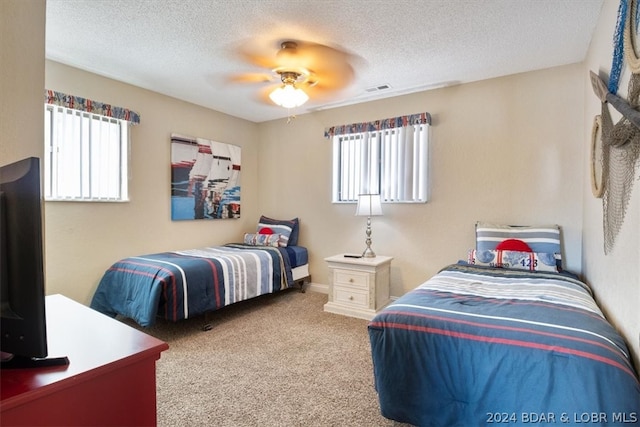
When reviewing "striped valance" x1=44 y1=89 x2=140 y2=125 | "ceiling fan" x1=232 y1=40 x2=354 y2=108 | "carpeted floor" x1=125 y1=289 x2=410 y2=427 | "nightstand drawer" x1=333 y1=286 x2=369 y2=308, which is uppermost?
"ceiling fan" x1=232 y1=40 x2=354 y2=108

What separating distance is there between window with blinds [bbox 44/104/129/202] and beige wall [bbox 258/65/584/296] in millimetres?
2179

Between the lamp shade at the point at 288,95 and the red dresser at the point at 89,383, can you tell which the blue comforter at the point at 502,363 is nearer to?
the red dresser at the point at 89,383

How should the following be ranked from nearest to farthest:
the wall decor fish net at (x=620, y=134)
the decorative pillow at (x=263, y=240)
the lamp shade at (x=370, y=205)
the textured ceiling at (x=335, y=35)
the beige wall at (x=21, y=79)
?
1. the beige wall at (x=21, y=79)
2. the wall decor fish net at (x=620, y=134)
3. the textured ceiling at (x=335, y=35)
4. the lamp shade at (x=370, y=205)
5. the decorative pillow at (x=263, y=240)

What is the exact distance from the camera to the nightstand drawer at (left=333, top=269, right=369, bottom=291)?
3.34 meters

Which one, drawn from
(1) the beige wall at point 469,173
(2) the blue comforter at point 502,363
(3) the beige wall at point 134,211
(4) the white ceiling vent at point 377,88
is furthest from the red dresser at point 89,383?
(4) the white ceiling vent at point 377,88

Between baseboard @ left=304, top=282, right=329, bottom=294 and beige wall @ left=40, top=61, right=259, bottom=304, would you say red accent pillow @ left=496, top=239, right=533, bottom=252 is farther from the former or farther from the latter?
beige wall @ left=40, top=61, right=259, bottom=304

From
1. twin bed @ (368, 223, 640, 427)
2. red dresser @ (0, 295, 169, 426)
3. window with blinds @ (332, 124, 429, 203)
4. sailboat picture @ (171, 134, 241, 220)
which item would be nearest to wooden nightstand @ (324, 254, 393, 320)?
window with blinds @ (332, 124, 429, 203)

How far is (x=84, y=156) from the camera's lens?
10.1ft

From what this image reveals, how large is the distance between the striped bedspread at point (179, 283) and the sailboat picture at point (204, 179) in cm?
68

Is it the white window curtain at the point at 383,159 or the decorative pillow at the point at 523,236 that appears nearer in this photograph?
the decorative pillow at the point at 523,236

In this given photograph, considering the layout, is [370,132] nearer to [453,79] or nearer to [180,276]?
[453,79]

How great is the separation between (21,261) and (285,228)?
361 centimetres

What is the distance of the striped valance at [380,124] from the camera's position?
3467 mm

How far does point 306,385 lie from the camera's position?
206cm
